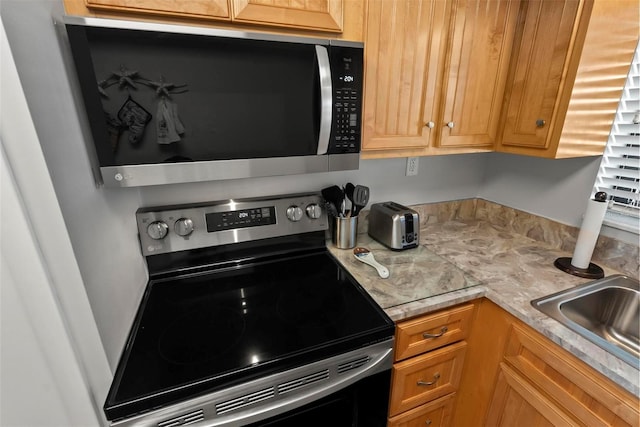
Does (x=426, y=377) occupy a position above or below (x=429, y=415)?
above

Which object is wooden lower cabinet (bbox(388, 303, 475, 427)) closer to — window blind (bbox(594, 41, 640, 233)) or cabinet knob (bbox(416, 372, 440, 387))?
cabinet knob (bbox(416, 372, 440, 387))

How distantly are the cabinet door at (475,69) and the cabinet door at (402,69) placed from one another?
2.1 inches

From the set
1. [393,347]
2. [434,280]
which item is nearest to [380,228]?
[434,280]

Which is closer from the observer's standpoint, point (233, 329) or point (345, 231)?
point (233, 329)

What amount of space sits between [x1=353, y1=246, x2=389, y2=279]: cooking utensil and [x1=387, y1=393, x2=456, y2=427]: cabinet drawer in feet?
1.68

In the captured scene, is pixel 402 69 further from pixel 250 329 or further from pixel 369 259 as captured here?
pixel 250 329

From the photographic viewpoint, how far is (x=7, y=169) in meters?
0.47

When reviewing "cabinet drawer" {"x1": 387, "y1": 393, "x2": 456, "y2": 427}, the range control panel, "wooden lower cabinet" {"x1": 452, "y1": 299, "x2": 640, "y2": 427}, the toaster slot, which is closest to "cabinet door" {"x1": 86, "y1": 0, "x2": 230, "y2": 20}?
the range control panel

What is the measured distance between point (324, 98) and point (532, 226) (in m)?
1.28

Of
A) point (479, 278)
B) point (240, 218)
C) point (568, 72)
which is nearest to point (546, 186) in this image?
point (568, 72)

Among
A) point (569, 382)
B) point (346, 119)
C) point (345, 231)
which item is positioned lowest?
point (569, 382)

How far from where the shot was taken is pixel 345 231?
1319mm

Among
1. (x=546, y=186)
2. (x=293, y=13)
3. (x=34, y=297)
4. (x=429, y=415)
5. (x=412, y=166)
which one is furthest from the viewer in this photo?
(x=412, y=166)

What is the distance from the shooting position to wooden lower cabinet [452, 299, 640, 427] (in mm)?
766
